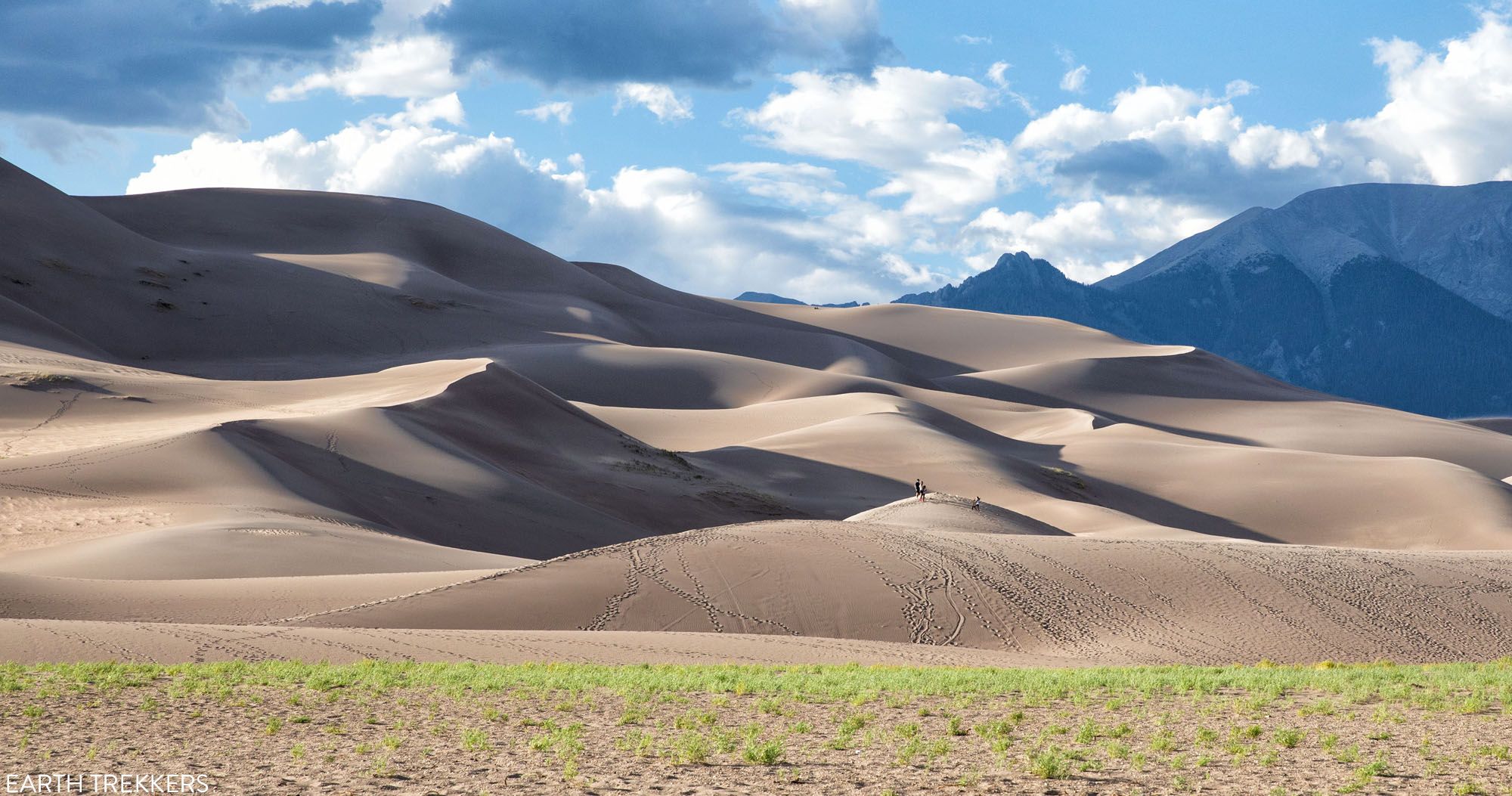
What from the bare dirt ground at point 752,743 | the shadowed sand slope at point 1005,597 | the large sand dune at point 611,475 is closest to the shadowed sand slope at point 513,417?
the large sand dune at point 611,475

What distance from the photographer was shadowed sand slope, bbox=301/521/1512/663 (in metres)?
→ 23.0

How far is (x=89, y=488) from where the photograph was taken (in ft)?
104

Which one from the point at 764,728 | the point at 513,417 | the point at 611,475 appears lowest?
the point at 764,728

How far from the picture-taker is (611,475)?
1858 inches

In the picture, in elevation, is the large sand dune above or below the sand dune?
above

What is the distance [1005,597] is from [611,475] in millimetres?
24100

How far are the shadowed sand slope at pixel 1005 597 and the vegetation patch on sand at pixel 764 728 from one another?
6295mm

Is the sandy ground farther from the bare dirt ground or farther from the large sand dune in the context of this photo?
the bare dirt ground

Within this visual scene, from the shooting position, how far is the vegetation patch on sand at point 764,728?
1030 cm

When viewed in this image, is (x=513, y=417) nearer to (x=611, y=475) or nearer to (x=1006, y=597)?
(x=611, y=475)

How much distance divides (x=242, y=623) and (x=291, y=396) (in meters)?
34.3

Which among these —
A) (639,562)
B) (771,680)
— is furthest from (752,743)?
(639,562)

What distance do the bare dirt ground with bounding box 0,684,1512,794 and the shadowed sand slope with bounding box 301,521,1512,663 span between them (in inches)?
324

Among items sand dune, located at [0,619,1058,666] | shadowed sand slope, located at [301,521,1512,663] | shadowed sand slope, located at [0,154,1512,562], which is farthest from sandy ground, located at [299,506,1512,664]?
shadowed sand slope, located at [0,154,1512,562]
